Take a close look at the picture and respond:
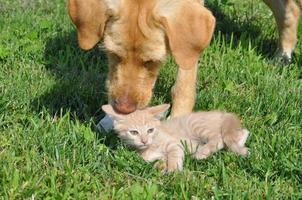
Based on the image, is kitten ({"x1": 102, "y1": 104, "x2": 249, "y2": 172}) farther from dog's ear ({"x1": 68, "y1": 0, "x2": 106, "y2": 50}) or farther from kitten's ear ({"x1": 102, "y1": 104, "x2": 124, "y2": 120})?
dog's ear ({"x1": 68, "y1": 0, "x2": 106, "y2": 50})

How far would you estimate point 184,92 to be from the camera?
4766 millimetres

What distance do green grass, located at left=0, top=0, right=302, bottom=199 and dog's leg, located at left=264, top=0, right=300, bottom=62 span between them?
5.1 inches

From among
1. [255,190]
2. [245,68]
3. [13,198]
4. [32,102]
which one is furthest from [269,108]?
[13,198]

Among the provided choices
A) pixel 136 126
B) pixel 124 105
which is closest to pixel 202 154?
pixel 136 126

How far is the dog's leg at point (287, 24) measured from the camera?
20.0 ft

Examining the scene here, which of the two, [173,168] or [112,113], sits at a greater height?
[112,113]

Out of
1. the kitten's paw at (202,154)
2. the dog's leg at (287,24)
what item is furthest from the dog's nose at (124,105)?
the dog's leg at (287,24)

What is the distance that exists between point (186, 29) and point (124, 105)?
564 mm

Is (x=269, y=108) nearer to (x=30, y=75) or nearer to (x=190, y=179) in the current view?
(x=190, y=179)

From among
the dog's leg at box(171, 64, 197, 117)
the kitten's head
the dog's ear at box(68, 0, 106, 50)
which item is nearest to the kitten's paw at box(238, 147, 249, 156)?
the kitten's head

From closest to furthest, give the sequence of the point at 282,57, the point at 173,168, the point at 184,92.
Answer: the point at 173,168 → the point at 184,92 → the point at 282,57

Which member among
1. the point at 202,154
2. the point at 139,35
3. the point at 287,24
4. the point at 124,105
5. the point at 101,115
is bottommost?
the point at 101,115

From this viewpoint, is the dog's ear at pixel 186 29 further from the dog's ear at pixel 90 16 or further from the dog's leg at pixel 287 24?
the dog's leg at pixel 287 24

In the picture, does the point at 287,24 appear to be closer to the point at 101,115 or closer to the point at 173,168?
the point at 101,115
